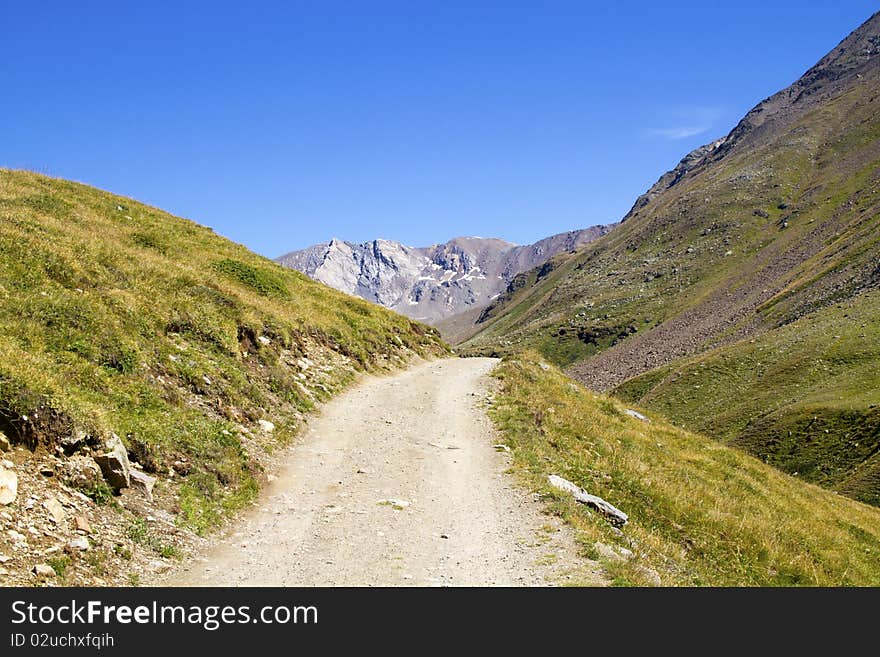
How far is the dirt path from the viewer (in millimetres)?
9977

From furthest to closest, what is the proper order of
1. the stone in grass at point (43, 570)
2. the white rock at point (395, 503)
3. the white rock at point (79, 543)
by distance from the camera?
the white rock at point (395, 503)
the white rock at point (79, 543)
the stone in grass at point (43, 570)

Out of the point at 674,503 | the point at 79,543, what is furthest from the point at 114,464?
the point at 674,503

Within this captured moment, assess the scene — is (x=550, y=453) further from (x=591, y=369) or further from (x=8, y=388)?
(x=591, y=369)

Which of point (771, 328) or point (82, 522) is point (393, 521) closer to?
point (82, 522)

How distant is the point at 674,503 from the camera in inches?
701

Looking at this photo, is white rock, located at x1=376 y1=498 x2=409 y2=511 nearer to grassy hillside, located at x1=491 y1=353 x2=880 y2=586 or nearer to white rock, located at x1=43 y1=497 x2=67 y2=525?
grassy hillside, located at x1=491 y1=353 x2=880 y2=586

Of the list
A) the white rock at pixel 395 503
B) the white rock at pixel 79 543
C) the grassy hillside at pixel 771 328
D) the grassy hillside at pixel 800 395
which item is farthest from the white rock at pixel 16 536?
the grassy hillside at pixel 771 328

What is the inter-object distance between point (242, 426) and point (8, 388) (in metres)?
6.75

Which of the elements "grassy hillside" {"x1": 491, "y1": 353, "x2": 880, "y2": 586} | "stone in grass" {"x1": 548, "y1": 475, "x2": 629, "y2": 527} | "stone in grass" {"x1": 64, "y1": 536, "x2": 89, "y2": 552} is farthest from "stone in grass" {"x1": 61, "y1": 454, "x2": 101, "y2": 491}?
"stone in grass" {"x1": 548, "y1": 475, "x2": 629, "y2": 527}

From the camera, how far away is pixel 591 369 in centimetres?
13150

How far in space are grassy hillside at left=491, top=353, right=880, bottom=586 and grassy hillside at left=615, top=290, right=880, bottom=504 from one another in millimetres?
20560

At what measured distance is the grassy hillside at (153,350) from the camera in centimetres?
1188

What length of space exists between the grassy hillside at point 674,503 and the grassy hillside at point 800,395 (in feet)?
67.5

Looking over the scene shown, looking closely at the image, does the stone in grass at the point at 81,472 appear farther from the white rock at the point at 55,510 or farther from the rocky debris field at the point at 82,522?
the white rock at the point at 55,510
